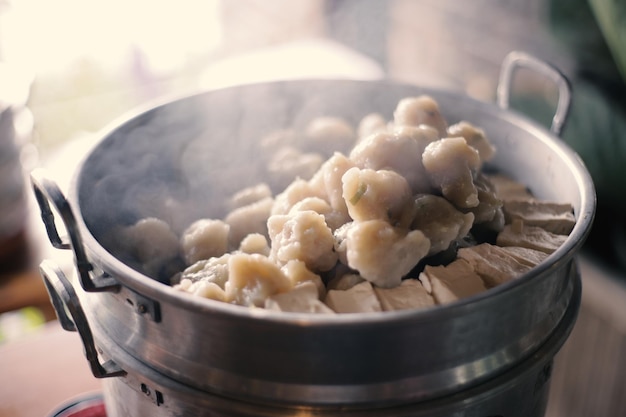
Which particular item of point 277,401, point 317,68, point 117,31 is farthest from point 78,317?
point 117,31

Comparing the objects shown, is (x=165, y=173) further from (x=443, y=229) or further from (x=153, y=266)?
(x=443, y=229)

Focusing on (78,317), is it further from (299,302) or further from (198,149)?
(198,149)

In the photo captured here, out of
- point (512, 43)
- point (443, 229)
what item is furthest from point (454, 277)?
point (512, 43)

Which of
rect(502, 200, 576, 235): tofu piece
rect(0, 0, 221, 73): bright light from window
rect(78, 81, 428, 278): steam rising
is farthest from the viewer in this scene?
rect(0, 0, 221, 73): bright light from window

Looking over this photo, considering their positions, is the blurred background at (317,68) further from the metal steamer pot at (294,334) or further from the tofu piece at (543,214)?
the tofu piece at (543,214)

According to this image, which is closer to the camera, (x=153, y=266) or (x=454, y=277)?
(x=454, y=277)

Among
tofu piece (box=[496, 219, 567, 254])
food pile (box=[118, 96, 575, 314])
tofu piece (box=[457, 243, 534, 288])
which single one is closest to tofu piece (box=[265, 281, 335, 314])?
food pile (box=[118, 96, 575, 314])

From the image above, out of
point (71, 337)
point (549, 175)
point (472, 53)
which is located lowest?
point (71, 337)

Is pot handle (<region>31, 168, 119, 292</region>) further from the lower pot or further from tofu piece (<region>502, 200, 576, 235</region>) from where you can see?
tofu piece (<region>502, 200, 576, 235</region>)
